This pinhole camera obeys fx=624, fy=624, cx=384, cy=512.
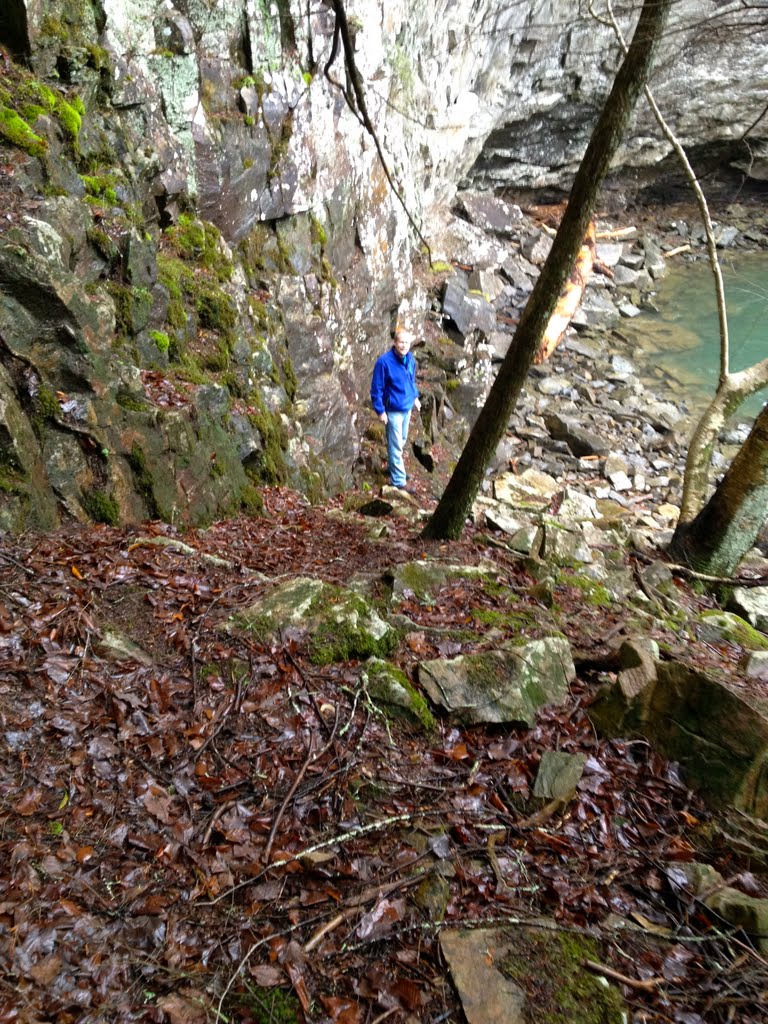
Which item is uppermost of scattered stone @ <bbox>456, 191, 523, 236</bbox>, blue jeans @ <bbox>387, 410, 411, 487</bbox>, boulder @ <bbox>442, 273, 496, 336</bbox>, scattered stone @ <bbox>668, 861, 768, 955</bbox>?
scattered stone @ <bbox>456, 191, 523, 236</bbox>

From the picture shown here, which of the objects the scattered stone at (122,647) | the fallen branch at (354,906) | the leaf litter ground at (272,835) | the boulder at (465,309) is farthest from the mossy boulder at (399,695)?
the boulder at (465,309)

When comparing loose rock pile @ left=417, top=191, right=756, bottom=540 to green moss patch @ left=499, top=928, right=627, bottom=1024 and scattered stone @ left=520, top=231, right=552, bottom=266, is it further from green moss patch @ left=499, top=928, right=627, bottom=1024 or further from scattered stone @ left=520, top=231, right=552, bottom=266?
green moss patch @ left=499, top=928, right=627, bottom=1024

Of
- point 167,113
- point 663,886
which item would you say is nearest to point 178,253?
point 167,113

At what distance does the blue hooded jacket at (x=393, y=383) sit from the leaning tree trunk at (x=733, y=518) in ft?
15.4

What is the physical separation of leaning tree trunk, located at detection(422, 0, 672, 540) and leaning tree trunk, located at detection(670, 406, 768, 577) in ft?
11.8

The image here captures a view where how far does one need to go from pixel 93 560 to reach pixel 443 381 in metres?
12.2

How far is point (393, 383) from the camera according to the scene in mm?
10102

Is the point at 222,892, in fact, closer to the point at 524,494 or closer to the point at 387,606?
the point at 387,606

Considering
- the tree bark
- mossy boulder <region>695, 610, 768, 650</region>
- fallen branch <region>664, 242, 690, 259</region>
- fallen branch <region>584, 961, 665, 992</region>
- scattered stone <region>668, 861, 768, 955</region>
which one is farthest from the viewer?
fallen branch <region>664, 242, 690, 259</region>

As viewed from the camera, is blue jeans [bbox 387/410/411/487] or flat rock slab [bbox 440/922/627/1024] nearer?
flat rock slab [bbox 440/922/627/1024]

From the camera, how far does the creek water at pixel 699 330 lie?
1981 centimetres

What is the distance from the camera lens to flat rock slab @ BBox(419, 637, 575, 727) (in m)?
4.27

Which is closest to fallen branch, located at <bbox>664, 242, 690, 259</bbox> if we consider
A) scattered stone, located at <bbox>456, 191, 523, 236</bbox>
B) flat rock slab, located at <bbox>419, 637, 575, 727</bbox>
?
scattered stone, located at <bbox>456, 191, 523, 236</bbox>

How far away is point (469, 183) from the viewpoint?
2591 centimetres
